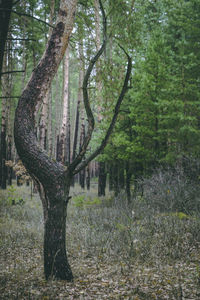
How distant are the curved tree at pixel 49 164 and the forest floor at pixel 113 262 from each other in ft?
1.23

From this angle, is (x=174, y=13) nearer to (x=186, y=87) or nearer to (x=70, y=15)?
(x=186, y=87)

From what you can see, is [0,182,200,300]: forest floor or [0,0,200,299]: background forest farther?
[0,0,200,299]: background forest

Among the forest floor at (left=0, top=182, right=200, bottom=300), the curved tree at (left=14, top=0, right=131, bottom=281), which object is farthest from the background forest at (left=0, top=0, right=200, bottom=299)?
the curved tree at (left=14, top=0, right=131, bottom=281)

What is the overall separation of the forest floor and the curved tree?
376 millimetres

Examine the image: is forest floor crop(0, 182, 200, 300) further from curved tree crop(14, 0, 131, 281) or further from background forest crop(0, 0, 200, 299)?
curved tree crop(14, 0, 131, 281)

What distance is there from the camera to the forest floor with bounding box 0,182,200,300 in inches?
126

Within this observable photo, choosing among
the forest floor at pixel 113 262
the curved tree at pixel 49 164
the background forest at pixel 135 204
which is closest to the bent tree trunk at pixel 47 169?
the curved tree at pixel 49 164

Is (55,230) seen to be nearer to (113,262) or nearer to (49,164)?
(49,164)

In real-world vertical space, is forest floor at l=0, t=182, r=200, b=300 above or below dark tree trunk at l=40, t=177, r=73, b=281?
below

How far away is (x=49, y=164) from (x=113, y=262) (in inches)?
Answer: 91.9

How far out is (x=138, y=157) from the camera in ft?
32.3

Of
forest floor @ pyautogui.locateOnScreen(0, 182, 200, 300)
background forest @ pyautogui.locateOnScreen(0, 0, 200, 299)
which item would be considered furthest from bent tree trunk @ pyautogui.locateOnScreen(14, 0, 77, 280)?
forest floor @ pyautogui.locateOnScreen(0, 182, 200, 300)

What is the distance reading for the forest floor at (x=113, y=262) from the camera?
10.5ft

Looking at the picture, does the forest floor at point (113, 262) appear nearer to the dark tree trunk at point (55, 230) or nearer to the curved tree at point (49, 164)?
the dark tree trunk at point (55, 230)
